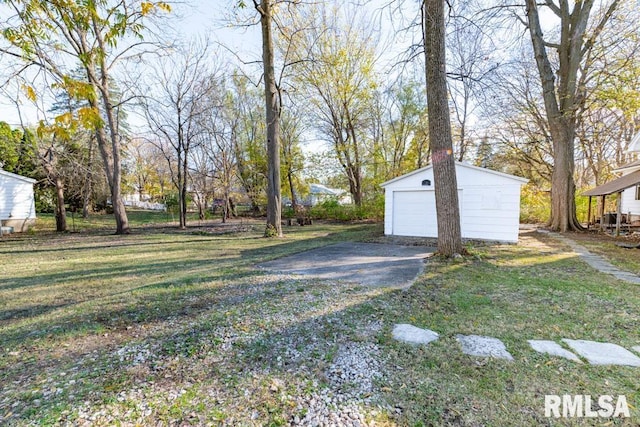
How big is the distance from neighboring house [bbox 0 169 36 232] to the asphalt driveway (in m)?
15.0

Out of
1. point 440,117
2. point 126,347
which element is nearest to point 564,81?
point 440,117

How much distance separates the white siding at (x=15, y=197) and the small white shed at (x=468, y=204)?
17087mm

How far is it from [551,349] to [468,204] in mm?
7668

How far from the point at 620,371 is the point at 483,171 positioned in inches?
313

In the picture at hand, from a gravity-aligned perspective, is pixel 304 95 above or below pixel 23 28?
above

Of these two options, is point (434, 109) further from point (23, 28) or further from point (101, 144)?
point (101, 144)

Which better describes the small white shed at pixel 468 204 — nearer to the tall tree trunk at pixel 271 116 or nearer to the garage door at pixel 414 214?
the garage door at pixel 414 214

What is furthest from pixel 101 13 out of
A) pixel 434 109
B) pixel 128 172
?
pixel 128 172

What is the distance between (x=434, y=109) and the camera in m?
5.94

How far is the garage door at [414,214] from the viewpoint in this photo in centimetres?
1011

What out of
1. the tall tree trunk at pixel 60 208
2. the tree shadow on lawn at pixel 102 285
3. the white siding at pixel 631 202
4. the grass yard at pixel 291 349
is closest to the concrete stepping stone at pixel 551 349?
the grass yard at pixel 291 349

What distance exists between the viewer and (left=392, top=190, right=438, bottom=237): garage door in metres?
10.1

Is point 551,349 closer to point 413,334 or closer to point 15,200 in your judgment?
point 413,334

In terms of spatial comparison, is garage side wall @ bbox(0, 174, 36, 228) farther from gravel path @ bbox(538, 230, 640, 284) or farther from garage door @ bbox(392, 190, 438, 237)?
gravel path @ bbox(538, 230, 640, 284)
